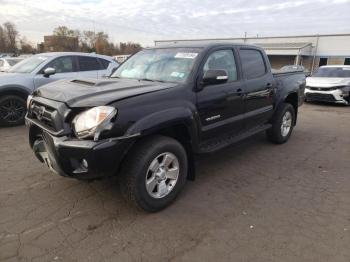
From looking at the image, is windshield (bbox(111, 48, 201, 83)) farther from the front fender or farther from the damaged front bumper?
the front fender

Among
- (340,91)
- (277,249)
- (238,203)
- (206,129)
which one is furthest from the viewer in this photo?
(340,91)

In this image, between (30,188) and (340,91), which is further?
(340,91)

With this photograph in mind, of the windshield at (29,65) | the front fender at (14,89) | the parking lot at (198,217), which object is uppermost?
the windshield at (29,65)

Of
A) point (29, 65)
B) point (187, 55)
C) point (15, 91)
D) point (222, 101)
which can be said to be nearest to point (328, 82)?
point (222, 101)

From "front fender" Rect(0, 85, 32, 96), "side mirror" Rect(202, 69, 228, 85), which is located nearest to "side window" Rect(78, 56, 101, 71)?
"front fender" Rect(0, 85, 32, 96)

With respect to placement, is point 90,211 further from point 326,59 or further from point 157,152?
point 326,59

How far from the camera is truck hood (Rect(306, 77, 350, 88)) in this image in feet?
Result: 37.6

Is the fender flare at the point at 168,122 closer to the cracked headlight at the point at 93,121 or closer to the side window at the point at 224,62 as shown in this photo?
the cracked headlight at the point at 93,121

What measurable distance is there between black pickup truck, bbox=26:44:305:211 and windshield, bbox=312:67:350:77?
8.90 meters

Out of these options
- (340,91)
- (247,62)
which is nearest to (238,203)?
(247,62)

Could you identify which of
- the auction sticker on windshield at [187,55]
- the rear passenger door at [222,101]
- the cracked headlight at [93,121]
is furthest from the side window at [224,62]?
the cracked headlight at [93,121]

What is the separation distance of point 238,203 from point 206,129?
38.5 inches

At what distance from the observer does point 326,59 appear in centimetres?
3550

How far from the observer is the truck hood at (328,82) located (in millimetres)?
11461
